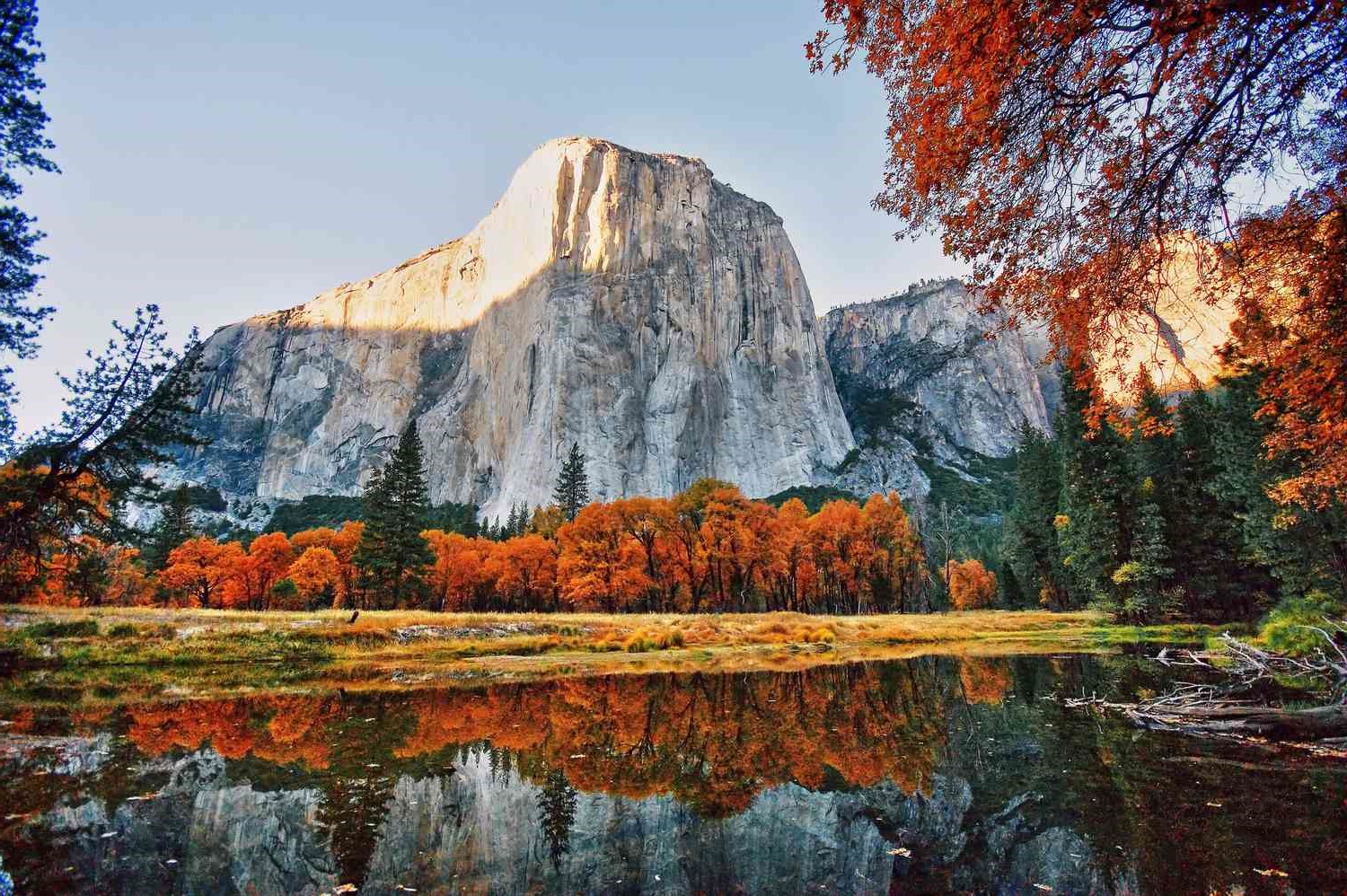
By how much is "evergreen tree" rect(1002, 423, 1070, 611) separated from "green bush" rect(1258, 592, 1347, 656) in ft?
81.6

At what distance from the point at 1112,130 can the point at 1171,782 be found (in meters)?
7.42

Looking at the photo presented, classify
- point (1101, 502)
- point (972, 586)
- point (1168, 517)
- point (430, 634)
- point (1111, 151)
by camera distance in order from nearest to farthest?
point (1111, 151) < point (430, 634) < point (1101, 502) < point (1168, 517) < point (972, 586)

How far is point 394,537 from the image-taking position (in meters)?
47.0

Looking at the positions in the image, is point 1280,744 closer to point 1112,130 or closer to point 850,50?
point 1112,130

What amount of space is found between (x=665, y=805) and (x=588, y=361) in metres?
121

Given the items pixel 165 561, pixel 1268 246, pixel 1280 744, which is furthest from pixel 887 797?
pixel 165 561

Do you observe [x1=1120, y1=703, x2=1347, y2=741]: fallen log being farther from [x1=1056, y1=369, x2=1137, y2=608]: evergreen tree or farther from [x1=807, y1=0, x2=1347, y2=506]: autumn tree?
[x1=1056, y1=369, x2=1137, y2=608]: evergreen tree

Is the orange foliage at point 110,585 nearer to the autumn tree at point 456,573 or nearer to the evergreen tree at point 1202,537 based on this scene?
the autumn tree at point 456,573

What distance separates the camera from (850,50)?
6.00m

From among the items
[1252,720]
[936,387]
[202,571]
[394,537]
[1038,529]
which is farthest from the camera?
[936,387]

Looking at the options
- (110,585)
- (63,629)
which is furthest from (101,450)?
(110,585)

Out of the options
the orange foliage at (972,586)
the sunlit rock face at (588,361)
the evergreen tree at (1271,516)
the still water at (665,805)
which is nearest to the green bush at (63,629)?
the still water at (665,805)

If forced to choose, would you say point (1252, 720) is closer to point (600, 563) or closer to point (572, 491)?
point (600, 563)

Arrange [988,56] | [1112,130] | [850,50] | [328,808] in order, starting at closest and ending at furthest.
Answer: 1. [988,56]
2. [1112,130]
3. [850,50]
4. [328,808]
